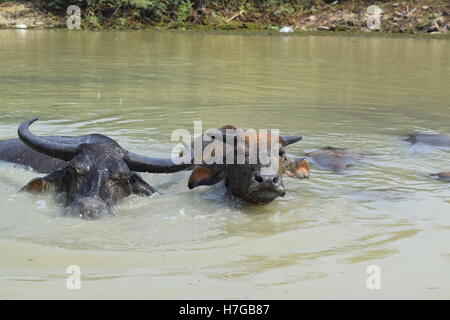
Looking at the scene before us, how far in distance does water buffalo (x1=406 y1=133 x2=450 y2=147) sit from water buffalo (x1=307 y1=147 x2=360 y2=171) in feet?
3.02

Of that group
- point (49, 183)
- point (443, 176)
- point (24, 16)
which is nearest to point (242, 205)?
point (49, 183)

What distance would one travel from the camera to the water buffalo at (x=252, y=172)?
4594 millimetres

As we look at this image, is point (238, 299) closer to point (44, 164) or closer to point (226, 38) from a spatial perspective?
point (44, 164)

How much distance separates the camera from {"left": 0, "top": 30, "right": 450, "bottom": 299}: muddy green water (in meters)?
3.46

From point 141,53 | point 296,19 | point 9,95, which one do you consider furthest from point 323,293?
point 296,19

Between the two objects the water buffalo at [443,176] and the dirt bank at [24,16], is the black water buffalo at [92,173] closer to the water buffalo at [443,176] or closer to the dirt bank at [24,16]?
the water buffalo at [443,176]

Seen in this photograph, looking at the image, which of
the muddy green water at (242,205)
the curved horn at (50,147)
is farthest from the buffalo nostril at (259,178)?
the curved horn at (50,147)

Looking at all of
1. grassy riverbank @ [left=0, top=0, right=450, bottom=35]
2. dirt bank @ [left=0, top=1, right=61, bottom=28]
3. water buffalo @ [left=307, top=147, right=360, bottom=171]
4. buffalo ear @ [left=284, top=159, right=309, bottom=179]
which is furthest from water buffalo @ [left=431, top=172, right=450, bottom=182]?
dirt bank @ [left=0, top=1, right=61, bottom=28]

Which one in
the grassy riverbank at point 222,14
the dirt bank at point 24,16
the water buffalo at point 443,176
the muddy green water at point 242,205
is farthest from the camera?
the dirt bank at point 24,16

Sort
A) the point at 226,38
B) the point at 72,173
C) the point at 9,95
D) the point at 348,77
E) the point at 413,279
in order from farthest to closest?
the point at 226,38 → the point at 348,77 → the point at 9,95 → the point at 72,173 → the point at 413,279

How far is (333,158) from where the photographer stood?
6230 millimetres

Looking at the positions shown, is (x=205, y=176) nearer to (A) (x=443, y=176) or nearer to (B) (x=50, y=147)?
(B) (x=50, y=147)

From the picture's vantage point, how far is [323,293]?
10.8 ft

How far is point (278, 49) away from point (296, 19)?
24.6 feet
